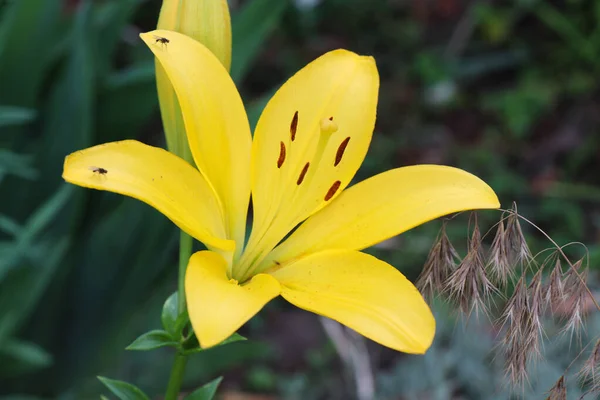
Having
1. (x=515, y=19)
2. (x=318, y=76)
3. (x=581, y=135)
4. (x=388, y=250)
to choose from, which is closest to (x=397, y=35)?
(x=515, y=19)

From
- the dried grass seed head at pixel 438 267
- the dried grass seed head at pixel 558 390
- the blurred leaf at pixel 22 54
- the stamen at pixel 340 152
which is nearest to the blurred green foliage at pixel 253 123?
the blurred leaf at pixel 22 54

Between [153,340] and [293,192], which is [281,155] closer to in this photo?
[293,192]

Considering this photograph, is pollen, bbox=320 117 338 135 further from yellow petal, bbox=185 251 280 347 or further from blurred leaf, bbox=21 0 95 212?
blurred leaf, bbox=21 0 95 212

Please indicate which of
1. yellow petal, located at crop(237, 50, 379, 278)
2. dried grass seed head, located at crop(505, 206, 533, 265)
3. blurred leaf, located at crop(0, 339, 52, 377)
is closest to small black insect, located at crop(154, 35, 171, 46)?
yellow petal, located at crop(237, 50, 379, 278)

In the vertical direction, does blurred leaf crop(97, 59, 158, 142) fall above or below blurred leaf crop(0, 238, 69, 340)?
above

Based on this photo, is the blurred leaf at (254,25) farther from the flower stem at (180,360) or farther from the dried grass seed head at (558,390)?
the dried grass seed head at (558,390)

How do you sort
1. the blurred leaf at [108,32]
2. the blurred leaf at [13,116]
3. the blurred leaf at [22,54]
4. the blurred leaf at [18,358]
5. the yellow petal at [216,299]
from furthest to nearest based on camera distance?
the blurred leaf at [108,32] → the blurred leaf at [22,54] → the blurred leaf at [18,358] → the blurred leaf at [13,116] → the yellow petal at [216,299]
